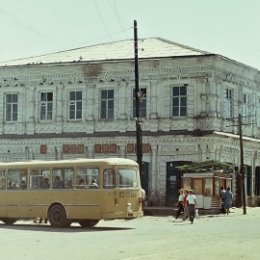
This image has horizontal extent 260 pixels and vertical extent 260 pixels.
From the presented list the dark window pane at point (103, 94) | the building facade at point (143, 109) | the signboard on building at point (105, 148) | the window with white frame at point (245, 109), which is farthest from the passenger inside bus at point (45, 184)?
the window with white frame at point (245, 109)

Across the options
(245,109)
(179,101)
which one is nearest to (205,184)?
(179,101)

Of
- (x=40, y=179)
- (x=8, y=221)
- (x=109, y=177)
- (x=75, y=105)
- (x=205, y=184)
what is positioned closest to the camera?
(x=109, y=177)

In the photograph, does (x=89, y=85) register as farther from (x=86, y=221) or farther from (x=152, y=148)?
(x=86, y=221)

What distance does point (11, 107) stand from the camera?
4456 centimetres

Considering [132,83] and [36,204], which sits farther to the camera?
[132,83]

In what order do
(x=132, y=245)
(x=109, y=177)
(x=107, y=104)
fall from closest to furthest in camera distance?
(x=132, y=245)
(x=109, y=177)
(x=107, y=104)

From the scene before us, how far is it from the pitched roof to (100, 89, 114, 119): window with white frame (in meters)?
2.08

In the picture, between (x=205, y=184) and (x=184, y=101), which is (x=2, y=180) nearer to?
(x=205, y=184)

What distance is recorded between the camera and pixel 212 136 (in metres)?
39.2

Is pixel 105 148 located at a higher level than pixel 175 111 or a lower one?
lower

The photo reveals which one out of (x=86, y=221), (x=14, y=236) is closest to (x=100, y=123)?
(x=86, y=221)

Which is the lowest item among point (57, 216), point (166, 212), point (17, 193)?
point (166, 212)

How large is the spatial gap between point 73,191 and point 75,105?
58.2ft

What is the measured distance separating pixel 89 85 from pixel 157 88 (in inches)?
176
